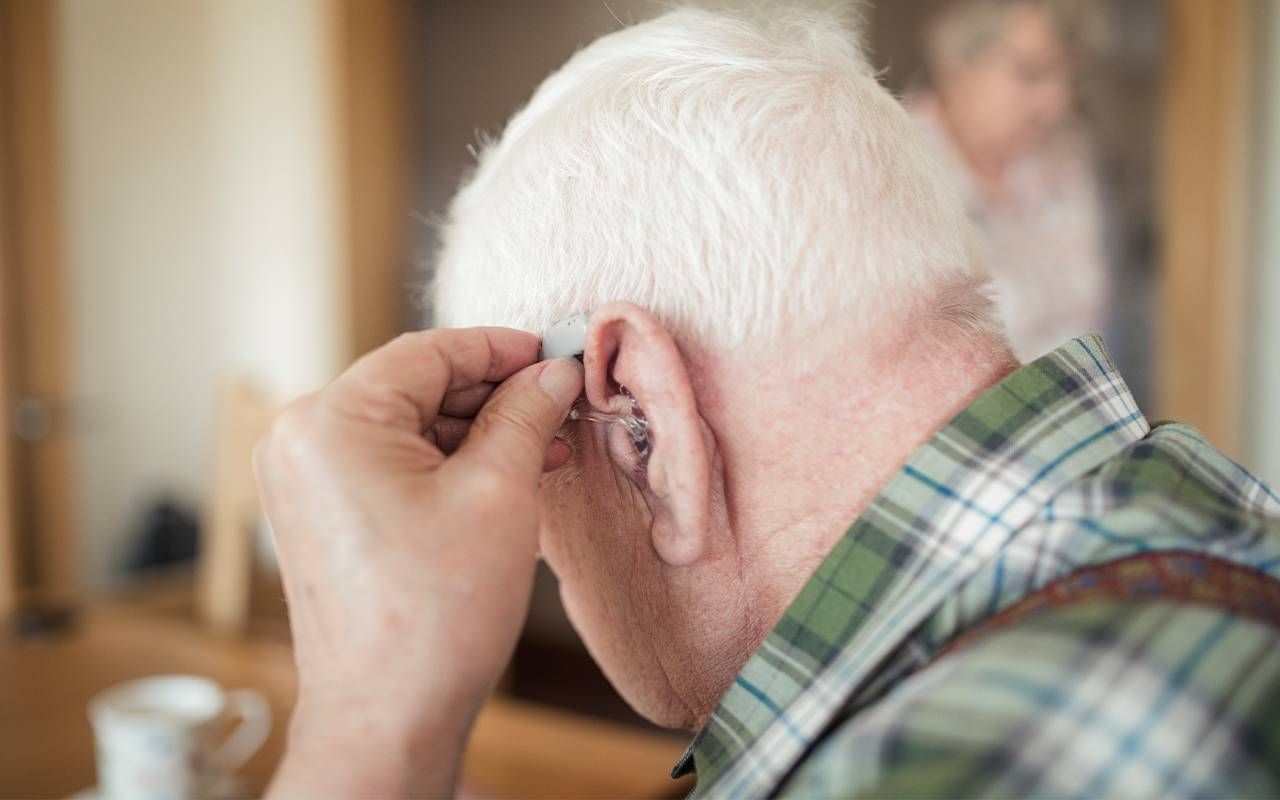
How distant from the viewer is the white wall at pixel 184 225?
3270 mm

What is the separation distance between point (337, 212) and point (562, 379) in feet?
9.42

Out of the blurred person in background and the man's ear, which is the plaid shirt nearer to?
the man's ear

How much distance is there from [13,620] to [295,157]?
2.09 m

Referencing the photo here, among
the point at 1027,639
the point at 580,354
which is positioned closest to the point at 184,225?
the point at 580,354

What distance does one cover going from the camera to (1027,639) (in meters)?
0.42

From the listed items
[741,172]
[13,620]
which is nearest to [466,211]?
[741,172]

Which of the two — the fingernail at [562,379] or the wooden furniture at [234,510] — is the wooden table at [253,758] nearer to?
the wooden furniture at [234,510]

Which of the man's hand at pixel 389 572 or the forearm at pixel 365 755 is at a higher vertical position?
the man's hand at pixel 389 572

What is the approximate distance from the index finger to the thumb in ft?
0.06

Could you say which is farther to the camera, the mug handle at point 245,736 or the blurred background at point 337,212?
the blurred background at point 337,212

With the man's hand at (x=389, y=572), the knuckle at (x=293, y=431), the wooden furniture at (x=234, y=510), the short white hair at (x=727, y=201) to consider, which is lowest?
the wooden furniture at (x=234, y=510)

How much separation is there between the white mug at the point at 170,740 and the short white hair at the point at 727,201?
1.85ft

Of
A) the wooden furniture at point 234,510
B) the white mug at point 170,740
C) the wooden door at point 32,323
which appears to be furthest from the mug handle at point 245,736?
→ the wooden door at point 32,323

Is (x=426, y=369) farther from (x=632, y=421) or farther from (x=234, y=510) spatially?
(x=234, y=510)
